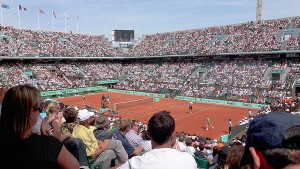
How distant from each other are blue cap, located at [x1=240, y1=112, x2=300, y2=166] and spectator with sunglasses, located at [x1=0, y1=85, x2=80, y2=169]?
1650 mm

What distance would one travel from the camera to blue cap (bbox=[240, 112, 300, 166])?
168 cm

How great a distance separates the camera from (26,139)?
7.89ft

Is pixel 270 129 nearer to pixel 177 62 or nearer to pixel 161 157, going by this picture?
pixel 161 157

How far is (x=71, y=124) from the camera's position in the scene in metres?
5.45

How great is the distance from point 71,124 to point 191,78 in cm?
4451

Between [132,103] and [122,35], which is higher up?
[122,35]

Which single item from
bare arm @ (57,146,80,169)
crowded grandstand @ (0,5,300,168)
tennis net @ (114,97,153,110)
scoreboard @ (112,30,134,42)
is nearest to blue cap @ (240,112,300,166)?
bare arm @ (57,146,80,169)

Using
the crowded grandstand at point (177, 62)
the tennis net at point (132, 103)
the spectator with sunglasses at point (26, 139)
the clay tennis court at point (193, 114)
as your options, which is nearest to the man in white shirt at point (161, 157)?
the spectator with sunglasses at point (26, 139)

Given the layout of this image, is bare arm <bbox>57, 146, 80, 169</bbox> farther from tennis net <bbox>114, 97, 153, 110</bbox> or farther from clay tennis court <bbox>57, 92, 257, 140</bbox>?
tennis net <bbox>114, 97, 153, 110</bbox>

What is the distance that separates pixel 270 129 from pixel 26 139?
2.06m

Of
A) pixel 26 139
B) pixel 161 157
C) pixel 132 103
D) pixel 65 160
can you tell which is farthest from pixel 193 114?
pixel 26 139

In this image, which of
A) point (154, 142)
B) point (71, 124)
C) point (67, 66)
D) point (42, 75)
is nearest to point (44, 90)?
point (42, 75)

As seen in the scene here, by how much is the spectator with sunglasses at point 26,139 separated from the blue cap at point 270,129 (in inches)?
65.0

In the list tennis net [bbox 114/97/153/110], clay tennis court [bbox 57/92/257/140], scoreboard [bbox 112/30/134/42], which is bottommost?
clay tennis court [bbox 57/92/257/140]
